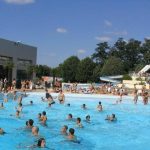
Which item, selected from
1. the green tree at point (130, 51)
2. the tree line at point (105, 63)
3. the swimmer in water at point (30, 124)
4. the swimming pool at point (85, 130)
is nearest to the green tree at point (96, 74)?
the tree line at point (105, 63)

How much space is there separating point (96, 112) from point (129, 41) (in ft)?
231

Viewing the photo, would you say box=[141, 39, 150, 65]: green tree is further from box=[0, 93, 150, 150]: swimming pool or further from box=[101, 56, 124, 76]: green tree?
box=[0, 93, 150, 150]: swimming pool

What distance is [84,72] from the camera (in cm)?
7412

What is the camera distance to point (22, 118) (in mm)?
19453

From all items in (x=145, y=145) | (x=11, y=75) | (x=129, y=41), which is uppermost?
(x=129, y=41)

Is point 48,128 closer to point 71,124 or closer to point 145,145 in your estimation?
point 71,124

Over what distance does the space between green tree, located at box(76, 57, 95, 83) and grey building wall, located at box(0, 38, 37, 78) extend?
841 inches

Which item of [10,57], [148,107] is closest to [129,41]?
[10,57]

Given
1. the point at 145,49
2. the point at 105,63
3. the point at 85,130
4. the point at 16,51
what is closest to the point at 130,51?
the point at 145,49

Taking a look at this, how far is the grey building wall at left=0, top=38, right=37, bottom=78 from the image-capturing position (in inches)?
1855

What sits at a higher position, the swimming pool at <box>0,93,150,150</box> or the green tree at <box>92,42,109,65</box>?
the green tree at <box>92,42,109,65</box>

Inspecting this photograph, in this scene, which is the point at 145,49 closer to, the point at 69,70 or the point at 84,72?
the point at 69,70

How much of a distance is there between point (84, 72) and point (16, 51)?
26.1 meters

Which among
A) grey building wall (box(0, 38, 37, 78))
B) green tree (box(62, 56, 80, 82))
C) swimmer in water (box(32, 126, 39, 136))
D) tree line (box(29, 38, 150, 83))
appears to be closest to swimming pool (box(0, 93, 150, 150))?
swimmer in water (box(32, 126, 39, 136))
